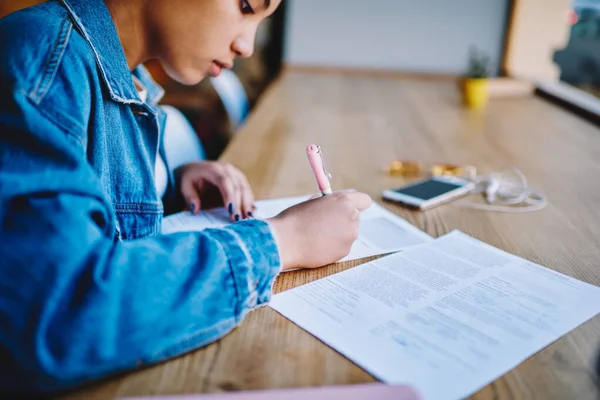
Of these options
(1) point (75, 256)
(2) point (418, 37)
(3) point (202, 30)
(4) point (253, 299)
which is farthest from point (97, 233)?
(2) point (418, 37)

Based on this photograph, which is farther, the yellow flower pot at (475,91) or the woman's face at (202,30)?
the yellow flower pot at (475,91)

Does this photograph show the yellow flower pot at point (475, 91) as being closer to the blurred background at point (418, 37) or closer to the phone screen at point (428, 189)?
the blurred background at point (418, 37)

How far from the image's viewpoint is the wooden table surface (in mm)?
502

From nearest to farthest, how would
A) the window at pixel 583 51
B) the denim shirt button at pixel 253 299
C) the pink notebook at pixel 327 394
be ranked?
the pink notebook at pixel 327 394 < the denim shirt button at pixel 253 299 < the window at pixel 583 51

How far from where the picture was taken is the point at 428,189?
1.02 m

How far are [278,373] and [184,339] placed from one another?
99 mm

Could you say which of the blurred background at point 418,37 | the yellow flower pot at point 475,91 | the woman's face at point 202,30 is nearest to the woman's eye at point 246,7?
the woman's face at point 202,30

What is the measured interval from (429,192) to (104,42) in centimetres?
62

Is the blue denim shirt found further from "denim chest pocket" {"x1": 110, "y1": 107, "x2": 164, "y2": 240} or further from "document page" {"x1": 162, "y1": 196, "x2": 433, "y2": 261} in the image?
"document page" {"x1": 162, "y1": 196, "x2": 433, "y2": 261}

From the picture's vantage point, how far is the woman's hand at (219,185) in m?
0.91

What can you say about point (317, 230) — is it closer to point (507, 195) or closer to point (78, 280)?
point (78, 280)

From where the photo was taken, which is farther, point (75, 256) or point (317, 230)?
point (317, 230)

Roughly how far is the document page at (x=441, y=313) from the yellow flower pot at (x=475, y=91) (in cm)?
123

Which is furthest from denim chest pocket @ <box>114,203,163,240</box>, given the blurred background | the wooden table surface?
the blurred background
